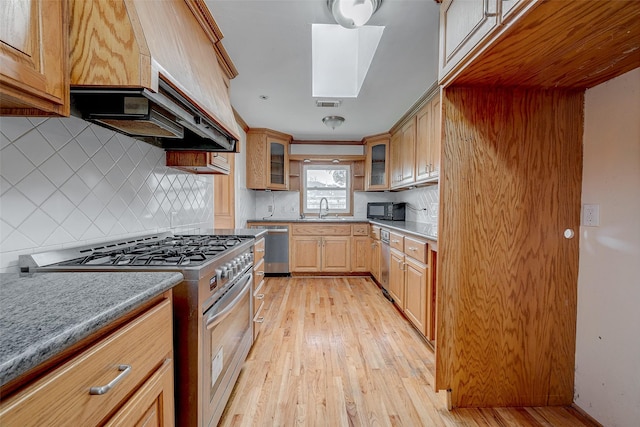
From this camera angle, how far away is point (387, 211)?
4.21 m

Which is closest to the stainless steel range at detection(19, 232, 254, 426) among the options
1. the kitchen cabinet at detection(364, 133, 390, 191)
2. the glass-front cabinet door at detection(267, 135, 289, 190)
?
the glass-front cabinet door at detection(267, 135, 289, 190)

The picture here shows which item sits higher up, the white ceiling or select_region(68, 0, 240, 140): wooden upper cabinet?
the white ceiling

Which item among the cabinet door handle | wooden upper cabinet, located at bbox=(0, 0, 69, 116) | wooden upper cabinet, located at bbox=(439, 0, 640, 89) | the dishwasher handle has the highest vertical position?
the cabinet door handle

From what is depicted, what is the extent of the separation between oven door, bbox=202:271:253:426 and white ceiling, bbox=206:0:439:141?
5.22ft

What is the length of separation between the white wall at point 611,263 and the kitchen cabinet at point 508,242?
0.05 meters

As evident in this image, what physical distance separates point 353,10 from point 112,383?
1.88m

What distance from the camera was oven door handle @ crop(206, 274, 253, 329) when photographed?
1163mm

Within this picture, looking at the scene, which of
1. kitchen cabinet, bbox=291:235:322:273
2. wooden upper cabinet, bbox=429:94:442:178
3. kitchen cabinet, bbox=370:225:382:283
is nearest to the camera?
wooden upper cabinet, bbox=429:94:442:178

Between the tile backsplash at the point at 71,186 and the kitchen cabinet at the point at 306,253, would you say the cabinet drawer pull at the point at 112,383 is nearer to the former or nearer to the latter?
the tile backsplash at the point at 71,186

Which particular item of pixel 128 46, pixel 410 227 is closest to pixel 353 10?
pixel 128 46

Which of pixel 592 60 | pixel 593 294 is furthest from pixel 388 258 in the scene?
pixel 592 60

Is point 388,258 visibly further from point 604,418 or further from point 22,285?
point 22,285

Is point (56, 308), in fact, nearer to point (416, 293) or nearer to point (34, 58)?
point (34, 58)

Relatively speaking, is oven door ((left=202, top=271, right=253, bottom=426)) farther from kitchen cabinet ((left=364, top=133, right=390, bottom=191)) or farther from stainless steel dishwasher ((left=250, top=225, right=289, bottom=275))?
kitchen cabinet ((left=364, top=133, right=390, bottom=191))
